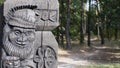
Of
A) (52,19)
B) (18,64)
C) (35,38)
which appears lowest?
(18,64)

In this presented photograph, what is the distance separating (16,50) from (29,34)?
12.5 inches

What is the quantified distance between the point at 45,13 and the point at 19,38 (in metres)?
0.57

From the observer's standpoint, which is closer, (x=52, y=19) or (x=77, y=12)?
(x=52, y=19)

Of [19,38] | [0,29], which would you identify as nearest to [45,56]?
[19,38]

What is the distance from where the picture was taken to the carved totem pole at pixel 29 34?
466 centimetres

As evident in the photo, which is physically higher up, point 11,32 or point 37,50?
point 11,32

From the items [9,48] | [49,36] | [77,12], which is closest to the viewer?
[9,48]

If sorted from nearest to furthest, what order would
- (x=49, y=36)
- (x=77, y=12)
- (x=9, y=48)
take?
(x=9, y=48)
(x=49, y=36)
(x=77, y=12)

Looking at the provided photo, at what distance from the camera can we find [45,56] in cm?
488

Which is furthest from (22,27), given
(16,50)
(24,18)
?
(16,50)

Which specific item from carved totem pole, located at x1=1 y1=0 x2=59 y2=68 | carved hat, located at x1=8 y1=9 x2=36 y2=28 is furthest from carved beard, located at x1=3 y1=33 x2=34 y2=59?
carved hat, located at x1=8 y1=9 x2=36 y2=28

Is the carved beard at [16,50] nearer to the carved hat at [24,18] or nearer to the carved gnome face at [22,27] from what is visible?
the carved gnome face at [22,27]

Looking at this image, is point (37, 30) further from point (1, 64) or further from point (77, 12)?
point (77, 12)

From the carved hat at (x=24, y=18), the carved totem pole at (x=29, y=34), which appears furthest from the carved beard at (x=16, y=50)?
the carved hat at (x=24, y=18)
